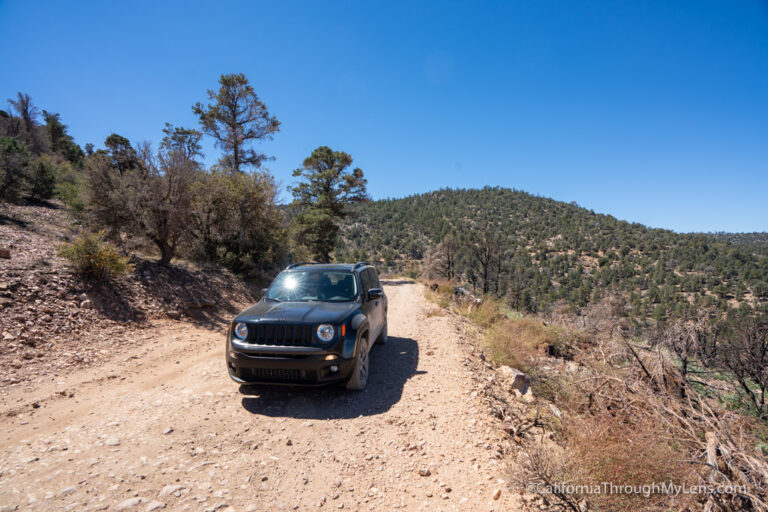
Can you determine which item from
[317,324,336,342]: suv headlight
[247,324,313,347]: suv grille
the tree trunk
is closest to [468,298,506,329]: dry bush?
[317,324,336,342]: suv headlight

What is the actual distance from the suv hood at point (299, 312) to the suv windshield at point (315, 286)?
0.28 m

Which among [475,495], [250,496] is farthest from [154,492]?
[475,495]

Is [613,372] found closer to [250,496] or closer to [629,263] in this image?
[250,496]

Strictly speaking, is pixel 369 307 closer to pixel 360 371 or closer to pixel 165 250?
pixel 360 371

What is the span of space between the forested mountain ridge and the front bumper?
71.5ft

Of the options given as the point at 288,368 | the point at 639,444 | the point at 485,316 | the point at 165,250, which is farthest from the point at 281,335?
the point at 165,250

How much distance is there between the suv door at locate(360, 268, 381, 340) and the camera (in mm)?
5414

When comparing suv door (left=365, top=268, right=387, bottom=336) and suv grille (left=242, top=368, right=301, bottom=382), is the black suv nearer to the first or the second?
suv grille (left=242, top=368, right=301, bottom=382)

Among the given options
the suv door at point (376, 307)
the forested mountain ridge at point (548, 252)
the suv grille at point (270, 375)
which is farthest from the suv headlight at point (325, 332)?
the forested mountain ridge at point (548, 252)

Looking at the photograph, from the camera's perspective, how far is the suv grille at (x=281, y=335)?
163 inches

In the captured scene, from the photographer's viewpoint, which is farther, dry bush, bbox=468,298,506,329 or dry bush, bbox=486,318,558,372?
dry bush, bbox=468,298,506,329

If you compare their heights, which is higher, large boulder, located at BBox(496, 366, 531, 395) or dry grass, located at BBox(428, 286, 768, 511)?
dry grass, located at BBox(428, 286, 768, 511)

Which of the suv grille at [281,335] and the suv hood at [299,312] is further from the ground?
the suv hood at [299,312]

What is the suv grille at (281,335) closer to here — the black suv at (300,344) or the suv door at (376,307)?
the black suv at (300,344)
